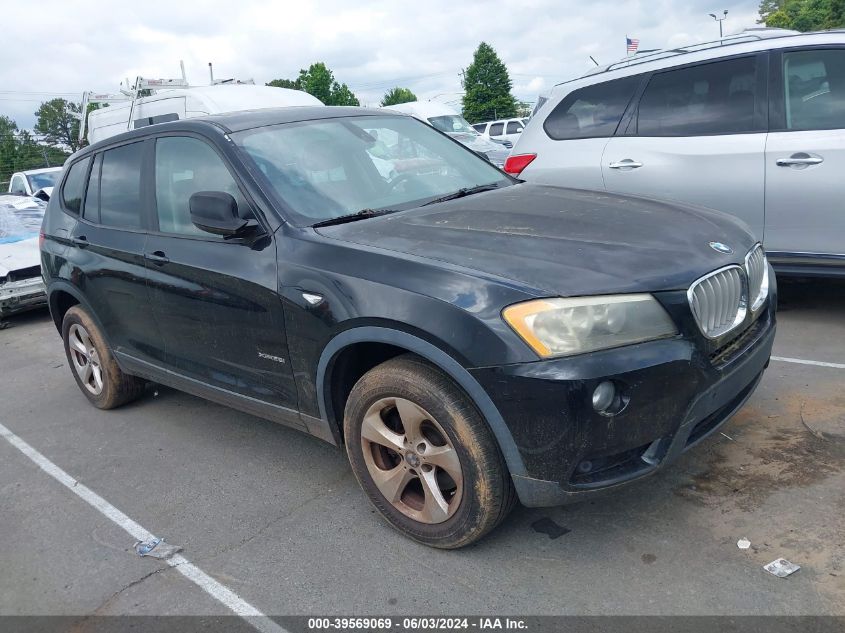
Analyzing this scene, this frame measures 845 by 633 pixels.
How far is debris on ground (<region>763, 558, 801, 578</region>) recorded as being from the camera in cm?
266

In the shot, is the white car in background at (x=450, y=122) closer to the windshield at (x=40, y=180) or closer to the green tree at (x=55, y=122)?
the windshield at (x=40, y=180)

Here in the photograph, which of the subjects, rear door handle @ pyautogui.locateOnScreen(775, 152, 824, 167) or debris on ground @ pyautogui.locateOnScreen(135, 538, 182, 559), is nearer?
debris on ground @ pyautogui.locateOnScreen(135, 538, 182, 559)

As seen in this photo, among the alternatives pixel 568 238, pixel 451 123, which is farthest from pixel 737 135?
pixel 451 123

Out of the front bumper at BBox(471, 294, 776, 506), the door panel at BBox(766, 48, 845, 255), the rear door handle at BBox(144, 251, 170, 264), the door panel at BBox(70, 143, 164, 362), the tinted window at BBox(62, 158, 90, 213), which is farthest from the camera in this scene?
the tinted window at BBox(62, 158, 90, 213)

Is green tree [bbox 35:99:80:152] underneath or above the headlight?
above

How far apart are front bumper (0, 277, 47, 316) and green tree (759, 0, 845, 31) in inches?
2562

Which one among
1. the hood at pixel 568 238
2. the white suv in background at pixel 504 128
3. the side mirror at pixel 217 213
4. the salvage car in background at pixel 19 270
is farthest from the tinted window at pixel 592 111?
the white suv in background at pixel 504 128

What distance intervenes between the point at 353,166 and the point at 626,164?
272 centimetres

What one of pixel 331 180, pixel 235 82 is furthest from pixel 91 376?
pixel 235 82

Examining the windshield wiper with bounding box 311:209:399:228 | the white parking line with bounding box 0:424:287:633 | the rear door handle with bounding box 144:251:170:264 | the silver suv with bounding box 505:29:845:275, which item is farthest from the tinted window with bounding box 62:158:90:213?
the silver suv with bounding box 505:29:845:275

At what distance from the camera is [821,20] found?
69.8 metres

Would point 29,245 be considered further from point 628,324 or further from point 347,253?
point 628,324

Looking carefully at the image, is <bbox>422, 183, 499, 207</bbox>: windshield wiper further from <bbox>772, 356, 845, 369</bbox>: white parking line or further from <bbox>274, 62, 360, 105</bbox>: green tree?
<bbox>274, 62, 360, 105</bbox>: green tree

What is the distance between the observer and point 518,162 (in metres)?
6.43
